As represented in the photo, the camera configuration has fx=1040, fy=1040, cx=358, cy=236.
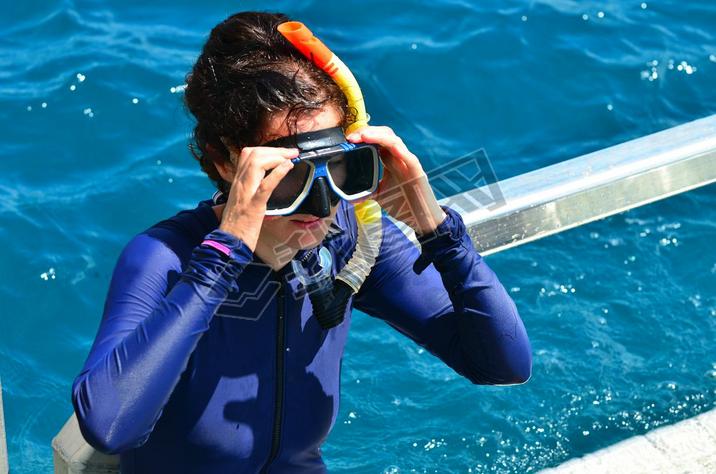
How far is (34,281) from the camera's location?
446cm

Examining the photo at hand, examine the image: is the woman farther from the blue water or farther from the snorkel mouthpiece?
the blue water

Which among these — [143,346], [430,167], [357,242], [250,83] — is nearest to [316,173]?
[250,83]

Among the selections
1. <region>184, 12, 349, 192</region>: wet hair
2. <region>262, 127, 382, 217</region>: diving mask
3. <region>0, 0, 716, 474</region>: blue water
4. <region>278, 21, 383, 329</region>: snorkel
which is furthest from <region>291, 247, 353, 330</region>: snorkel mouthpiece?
<region>0, 0, 716, 474</region>: blue water

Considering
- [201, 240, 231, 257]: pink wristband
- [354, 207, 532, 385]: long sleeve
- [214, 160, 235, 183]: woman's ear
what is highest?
[214, 160, 235, 183]: woman's ear

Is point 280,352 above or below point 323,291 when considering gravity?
below

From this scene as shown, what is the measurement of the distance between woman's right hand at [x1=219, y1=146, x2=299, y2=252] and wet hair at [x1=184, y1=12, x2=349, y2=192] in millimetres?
73

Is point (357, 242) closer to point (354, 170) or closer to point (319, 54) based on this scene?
point (354, 170)

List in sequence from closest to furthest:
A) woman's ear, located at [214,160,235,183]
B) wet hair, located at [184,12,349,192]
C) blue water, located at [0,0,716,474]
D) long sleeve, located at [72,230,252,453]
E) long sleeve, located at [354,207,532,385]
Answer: long sleeve, located at [72,230,252,453]
wet hair, located at [184,12,349,192]
woman's ear, located at [214,160,235,183]
long sleeve, located at [354,207,532,385]
blue water, located at [0,0,716,474]

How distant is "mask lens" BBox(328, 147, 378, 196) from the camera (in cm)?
207

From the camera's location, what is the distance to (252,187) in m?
1.96

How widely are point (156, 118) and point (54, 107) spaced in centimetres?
50

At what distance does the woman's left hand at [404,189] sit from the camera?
2.16 metres

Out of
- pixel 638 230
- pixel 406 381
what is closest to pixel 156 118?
pixel 406 381

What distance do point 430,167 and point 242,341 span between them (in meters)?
3.25
